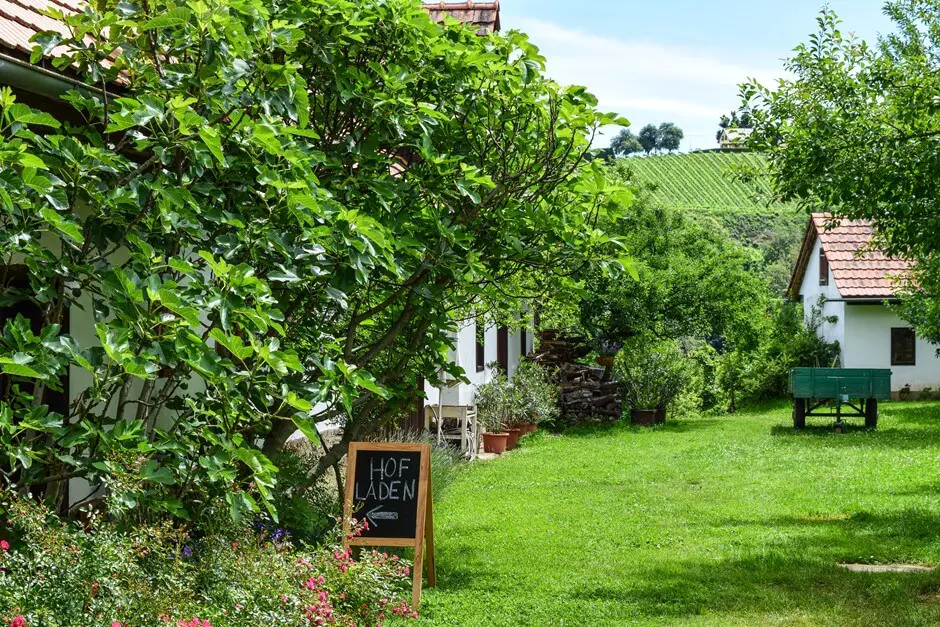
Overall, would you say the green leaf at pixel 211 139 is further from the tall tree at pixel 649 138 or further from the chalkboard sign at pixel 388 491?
the tall tree at pixel 649 138

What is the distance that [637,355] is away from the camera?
23.6m

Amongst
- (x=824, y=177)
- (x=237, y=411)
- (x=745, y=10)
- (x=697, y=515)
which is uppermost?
(x=745, y=10)

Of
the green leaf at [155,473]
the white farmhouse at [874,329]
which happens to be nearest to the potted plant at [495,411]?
the green leaf at [155,473]

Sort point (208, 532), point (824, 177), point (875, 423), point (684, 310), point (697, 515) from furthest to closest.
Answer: point (684, 310)
point (875, 423)
point (697, 515)
point (824, 177)
point (208, 532)

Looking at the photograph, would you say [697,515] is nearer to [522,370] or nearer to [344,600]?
[344,600]

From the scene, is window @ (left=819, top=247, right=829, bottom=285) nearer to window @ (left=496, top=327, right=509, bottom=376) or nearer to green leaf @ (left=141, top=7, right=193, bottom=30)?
window @ (left=496, top=327, right=509, bottom=376)

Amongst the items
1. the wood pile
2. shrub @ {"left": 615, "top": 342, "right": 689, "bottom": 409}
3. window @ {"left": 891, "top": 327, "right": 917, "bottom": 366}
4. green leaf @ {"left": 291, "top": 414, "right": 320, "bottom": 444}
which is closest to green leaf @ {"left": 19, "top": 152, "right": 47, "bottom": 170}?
green leaf @ {"left": 291, "top": 414, "right": 320, "bottom": 444}

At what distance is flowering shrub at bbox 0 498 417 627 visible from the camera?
12.6 ft

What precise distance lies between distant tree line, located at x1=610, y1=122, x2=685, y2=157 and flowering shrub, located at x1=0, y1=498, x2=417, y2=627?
107134mm

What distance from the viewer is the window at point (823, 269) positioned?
104 feet

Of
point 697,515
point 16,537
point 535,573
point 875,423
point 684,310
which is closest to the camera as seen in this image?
point 16,537

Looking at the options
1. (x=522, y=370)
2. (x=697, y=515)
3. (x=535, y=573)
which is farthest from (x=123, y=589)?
(x=522, y=370)

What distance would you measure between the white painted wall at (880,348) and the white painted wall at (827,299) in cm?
27

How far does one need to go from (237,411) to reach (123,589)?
1.00 m
